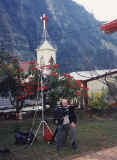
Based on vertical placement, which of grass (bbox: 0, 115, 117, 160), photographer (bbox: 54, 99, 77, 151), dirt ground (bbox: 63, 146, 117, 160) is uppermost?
photographer (bbox: 54, 99, 77, 151)

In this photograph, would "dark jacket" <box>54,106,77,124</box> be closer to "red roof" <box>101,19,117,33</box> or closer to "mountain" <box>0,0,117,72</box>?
"red roof" <box>101,19,117,33</box>

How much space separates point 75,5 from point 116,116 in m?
89.8

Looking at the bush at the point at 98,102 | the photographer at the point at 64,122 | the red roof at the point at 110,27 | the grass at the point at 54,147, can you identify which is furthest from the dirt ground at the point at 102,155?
the bush at the point at 98,102

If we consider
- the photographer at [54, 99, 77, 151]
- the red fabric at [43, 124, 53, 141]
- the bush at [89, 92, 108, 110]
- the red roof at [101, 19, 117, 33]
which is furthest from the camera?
the bush at [89, 92, 108, 110]

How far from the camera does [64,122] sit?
300 inches

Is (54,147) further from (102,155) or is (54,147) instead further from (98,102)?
(98,102)

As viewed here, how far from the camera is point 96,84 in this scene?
18.8m

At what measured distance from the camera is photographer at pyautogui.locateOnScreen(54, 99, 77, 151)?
24.7ft

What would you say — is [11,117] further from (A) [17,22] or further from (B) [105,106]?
(A) [17,22]

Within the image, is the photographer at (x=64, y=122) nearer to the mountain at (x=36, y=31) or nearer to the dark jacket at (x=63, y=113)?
the dark jacket at (x=63, y=113)

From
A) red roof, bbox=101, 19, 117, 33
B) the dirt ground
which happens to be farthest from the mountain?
red roof, bbox=101, 19, 117, 33

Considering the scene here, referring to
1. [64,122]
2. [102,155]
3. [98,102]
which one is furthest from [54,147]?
[98,102]

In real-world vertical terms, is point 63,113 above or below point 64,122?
above

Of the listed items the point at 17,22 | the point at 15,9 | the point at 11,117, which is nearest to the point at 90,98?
the point at 11,117
